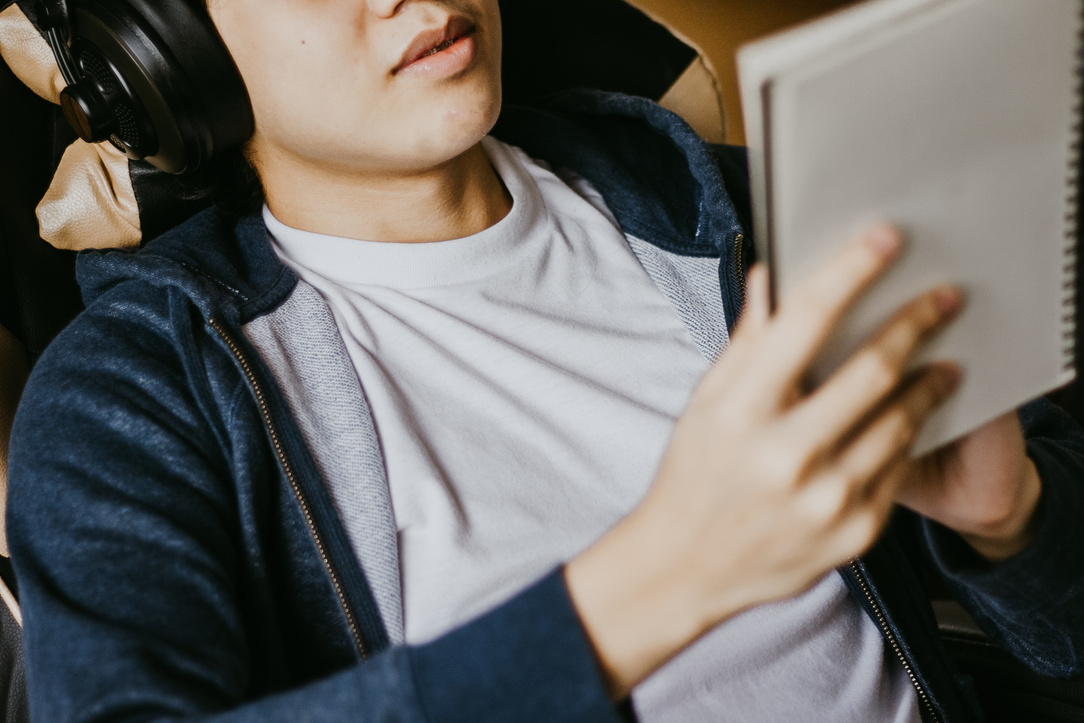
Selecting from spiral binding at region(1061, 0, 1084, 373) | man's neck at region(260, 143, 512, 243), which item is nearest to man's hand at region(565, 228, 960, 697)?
spiral binding at region(1061, 0, 1084, 373)

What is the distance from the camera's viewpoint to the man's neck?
101 cm

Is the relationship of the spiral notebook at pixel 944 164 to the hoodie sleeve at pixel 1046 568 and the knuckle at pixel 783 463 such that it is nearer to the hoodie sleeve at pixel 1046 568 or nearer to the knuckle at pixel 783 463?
the knuckle at pixel 783 463

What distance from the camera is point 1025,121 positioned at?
53cm

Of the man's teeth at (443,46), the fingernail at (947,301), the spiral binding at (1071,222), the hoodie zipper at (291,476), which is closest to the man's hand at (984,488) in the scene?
the spiral binding at (1071,222)

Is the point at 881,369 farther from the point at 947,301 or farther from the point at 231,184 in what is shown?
the point at 231,184

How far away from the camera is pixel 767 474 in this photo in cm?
48

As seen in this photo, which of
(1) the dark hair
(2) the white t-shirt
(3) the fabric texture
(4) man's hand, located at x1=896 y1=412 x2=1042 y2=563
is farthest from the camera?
(1) the dark hair

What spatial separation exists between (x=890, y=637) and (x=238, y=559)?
0.69m

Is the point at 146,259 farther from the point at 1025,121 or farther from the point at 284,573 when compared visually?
the point at 1025,121

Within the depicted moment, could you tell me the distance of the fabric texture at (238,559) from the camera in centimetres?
56

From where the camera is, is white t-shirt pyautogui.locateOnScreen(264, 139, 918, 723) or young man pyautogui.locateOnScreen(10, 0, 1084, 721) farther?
white t-shirt pyautogui.locateOnScreen(264, 139, 918, 723)

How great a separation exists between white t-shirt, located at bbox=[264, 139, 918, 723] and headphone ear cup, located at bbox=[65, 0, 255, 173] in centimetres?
17

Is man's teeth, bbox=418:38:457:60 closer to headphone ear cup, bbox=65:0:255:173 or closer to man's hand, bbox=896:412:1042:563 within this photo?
headphone ear cup, bbox=65:0:255:173

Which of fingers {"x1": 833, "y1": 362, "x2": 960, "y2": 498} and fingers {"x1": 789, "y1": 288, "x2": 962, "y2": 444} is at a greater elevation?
fingers {"x1": 789, "y1": 288, "x2": 962, "y2": 444}
